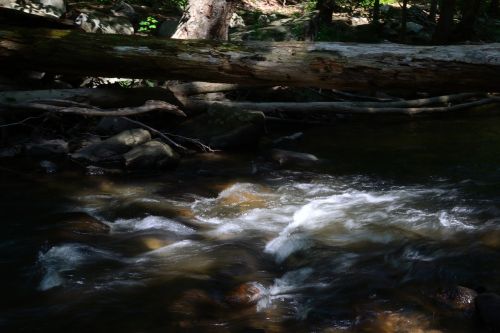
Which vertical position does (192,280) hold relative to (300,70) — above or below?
below

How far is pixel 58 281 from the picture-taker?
162 inches

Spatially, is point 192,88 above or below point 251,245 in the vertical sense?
above

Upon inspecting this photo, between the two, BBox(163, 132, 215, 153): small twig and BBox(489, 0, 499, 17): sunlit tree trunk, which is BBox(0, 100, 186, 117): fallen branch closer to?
BBox(163, 132, 215, 153): small twig

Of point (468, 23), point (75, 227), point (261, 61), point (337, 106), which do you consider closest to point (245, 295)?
point (75, 227)

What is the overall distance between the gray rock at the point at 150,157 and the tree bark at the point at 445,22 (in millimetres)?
10487

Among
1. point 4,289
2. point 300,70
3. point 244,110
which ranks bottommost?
point 4,289

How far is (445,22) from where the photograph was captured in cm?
1469

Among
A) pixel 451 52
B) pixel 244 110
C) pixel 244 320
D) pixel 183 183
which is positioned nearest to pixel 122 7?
pixel 244 110

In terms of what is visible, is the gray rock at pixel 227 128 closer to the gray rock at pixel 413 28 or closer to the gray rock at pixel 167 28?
the gray rock at pixel 167 28

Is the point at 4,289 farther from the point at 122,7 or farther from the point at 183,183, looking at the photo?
the point at 122,7

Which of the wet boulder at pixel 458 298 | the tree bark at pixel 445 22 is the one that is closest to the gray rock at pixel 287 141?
the wet boulder at pixel 458 298

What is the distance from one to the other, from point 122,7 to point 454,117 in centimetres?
770

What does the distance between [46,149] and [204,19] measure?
3486mm

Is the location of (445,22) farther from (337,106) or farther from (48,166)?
(48,166)
